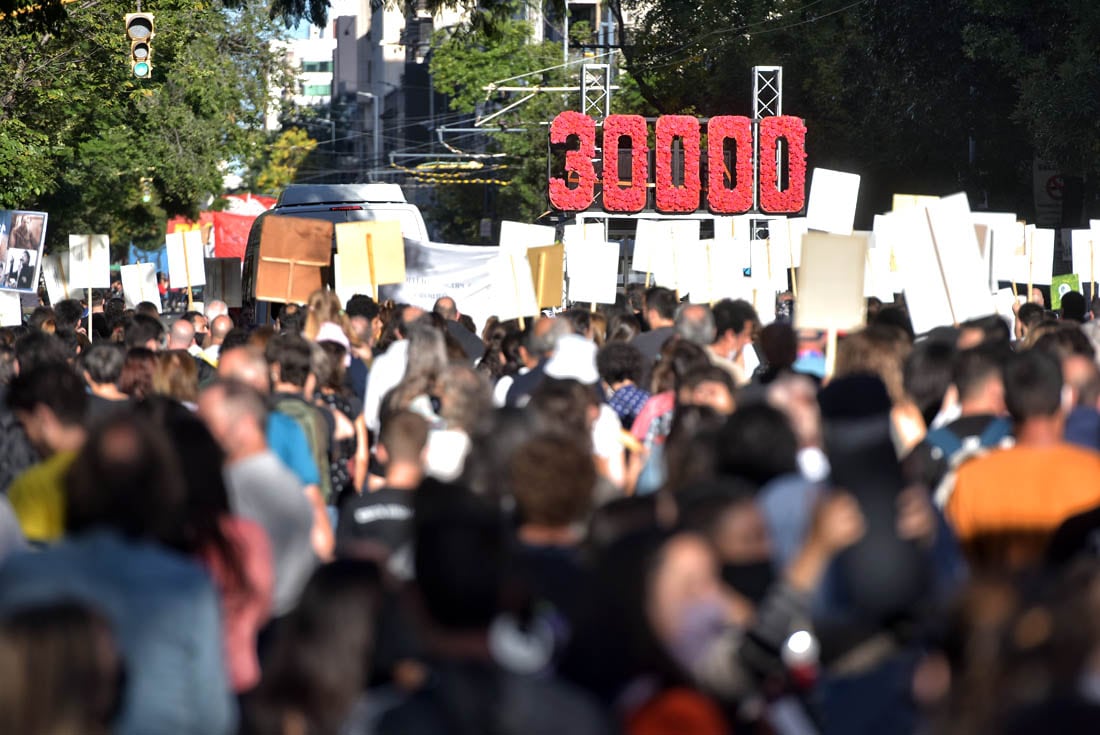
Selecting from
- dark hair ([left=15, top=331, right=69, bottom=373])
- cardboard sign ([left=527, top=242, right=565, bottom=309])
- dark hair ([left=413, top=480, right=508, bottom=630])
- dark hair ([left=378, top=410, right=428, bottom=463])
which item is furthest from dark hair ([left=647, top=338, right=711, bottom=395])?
cardboard sign ([left=527, top=242, right=565, bottom=309])

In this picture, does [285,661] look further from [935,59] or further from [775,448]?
[935,59]

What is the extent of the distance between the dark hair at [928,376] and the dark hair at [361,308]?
5770mm

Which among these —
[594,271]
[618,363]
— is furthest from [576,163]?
[618,363]

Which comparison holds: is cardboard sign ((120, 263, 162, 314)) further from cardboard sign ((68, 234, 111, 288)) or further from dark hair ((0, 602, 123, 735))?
dark hair ((0, 602, 123, 735))

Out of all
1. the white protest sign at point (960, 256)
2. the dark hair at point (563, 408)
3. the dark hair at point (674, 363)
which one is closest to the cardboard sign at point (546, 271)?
the white protest sign at point (960, 256)

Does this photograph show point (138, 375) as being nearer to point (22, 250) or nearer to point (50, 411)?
point (50, 411)

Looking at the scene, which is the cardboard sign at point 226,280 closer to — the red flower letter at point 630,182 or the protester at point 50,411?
the red flower letter at point 630,182

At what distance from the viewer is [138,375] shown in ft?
26.9

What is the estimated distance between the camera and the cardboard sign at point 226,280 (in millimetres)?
24359

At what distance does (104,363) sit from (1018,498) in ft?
14.0

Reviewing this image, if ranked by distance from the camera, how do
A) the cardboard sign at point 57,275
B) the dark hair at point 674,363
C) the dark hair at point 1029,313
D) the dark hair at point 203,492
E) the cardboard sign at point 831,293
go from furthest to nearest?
the cardboard sign at point 57,275 → the dark hair at point 1029,313 → the cardboard sign at point 831,293 → the dark hair at point 674,363 → the dark hair at point 203,492

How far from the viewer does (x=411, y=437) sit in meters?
6.07

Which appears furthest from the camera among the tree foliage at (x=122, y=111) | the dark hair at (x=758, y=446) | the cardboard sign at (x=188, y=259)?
the tree foliage at (x=122, y=111)

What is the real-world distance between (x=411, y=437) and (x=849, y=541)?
187 cm
